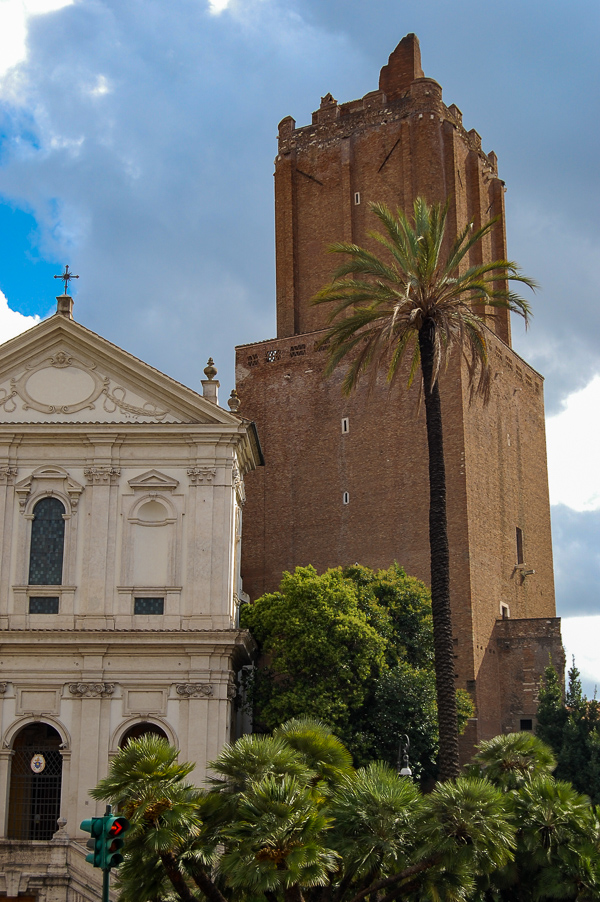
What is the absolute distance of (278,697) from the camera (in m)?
34.6

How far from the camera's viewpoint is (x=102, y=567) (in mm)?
34875

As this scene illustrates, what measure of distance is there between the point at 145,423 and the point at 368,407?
47.6 ft

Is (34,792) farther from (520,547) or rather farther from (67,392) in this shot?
(520,547)

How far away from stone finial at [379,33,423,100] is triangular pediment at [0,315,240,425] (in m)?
23.5

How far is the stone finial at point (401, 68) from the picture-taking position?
53750 mm

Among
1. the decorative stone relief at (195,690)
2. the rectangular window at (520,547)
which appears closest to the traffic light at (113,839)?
the decorative stone relief at (195,690)

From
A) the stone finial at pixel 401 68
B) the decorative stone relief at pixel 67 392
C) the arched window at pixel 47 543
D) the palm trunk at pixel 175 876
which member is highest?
the stone finial at pixel 401 68

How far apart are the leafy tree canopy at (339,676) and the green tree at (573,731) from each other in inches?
181

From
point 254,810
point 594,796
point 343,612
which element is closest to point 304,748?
point 254,810

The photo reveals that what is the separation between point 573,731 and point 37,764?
16.5m

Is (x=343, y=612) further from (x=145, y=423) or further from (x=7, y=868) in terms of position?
(x=7, y=868)

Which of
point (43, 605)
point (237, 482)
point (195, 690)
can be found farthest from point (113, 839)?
point (237, 482)

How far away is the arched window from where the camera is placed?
3512 cm

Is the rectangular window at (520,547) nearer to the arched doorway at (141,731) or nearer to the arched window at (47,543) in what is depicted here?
the arched doorway at (141,731)
